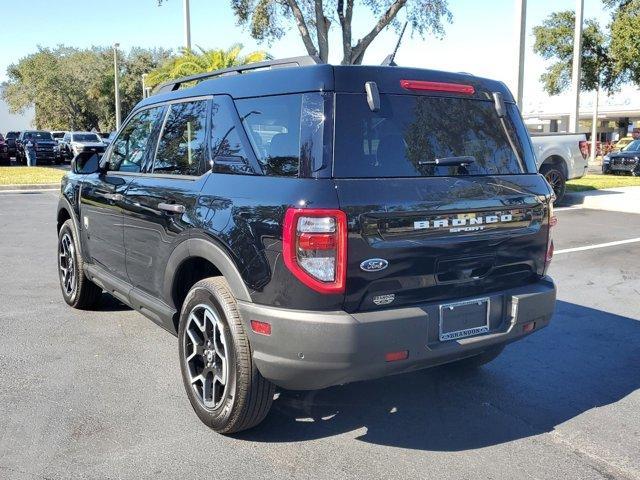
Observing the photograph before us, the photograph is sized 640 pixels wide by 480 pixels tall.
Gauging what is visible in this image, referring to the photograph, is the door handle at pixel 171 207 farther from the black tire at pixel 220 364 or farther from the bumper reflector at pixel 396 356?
the bumper reflector at pixel 396 356

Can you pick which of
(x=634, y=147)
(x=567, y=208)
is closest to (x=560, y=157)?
(x=567, y=208)

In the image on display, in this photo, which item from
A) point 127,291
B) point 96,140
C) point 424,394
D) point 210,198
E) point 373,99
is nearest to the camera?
point 373,99

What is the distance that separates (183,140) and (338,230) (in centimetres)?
165

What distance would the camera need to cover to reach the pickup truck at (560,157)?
1407cm

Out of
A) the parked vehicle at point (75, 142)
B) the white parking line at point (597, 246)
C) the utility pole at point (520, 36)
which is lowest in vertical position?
the white parking line at point (597, 246)

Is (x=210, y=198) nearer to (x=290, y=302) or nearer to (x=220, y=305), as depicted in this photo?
(x=220, y=305)

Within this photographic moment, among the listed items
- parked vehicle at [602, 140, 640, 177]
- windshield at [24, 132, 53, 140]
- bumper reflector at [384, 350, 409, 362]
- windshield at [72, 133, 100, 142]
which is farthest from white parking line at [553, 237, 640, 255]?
windshield at [24, 132, 53, 140]

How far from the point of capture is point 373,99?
3219mm

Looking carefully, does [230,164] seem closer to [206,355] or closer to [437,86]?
[206,355]

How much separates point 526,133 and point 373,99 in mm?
1313

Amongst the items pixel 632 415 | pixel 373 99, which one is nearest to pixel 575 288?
pixel 632 415

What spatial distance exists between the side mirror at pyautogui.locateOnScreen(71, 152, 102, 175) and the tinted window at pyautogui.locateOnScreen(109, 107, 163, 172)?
21 centimetres

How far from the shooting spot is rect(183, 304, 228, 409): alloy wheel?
11.5 feet

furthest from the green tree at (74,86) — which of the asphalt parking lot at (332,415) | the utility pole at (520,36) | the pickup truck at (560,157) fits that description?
the asphalt parking lot at (332,415)
